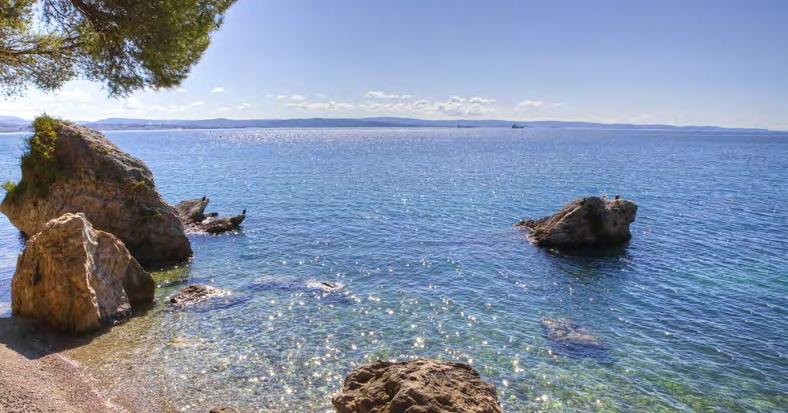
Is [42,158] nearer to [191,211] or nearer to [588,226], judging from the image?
[191,211]

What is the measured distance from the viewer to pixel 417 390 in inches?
415

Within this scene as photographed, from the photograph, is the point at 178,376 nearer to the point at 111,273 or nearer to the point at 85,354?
the point at 85,354

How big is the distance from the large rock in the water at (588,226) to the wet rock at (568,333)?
14.8 meters

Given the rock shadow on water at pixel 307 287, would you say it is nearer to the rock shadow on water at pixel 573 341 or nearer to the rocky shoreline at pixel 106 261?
the rocky shoreline at pixel 106 261

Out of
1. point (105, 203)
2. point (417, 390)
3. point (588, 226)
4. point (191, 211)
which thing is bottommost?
point (191, 211)

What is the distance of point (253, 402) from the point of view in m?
15.6

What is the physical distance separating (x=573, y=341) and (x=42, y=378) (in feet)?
67.2

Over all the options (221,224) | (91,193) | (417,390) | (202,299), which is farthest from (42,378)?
(221,224)

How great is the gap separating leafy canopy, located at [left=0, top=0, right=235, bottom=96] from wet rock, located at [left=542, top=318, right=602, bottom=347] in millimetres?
20211

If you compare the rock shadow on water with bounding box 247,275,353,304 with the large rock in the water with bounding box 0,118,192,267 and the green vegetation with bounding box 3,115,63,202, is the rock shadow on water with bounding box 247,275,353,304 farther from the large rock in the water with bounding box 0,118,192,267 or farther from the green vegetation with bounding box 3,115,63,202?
the green vegetation with bounding box 3,115,63,202

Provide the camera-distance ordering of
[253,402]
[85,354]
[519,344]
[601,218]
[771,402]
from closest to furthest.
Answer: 1. [253,402]
2. [771,402]
3. [85,354]
4. [519,344]
5. [601,218]

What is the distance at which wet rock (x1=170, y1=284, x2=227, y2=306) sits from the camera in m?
24.2

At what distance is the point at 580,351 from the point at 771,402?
6532 mm

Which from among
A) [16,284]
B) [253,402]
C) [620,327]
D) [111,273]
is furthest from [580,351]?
[16,284]
